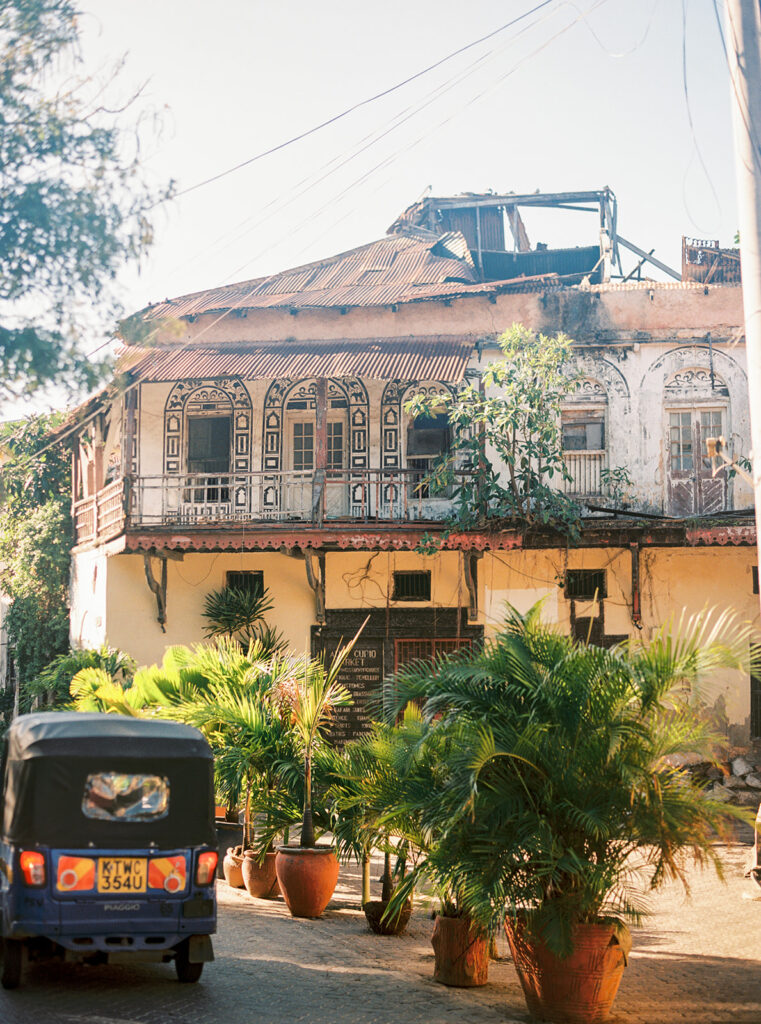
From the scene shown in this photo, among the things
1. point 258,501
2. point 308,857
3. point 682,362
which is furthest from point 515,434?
point 308,857

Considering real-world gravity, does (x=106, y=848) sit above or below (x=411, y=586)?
below

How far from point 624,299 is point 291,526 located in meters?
7.42

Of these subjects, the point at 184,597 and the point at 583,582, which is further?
the point at 184,597

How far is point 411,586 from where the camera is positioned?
67.7 feet

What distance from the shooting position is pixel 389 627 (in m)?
20.5

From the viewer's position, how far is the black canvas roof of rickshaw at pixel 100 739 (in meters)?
8.35

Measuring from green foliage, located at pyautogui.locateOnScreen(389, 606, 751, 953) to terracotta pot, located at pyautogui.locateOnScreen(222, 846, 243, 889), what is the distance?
5.06m

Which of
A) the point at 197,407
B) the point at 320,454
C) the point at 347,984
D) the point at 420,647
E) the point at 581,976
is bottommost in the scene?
the point at 347,984

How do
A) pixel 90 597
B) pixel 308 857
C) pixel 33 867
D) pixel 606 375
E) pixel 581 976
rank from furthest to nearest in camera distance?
pixel 90 597 → pixel 606 375 → pixel 308 857 → pixel 33 867 → pixel 581 976

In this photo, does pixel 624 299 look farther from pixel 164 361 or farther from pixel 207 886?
pixel 207 886

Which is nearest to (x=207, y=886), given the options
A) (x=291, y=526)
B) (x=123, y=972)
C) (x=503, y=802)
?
(x=123, y=972)

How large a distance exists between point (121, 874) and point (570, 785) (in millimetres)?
3230

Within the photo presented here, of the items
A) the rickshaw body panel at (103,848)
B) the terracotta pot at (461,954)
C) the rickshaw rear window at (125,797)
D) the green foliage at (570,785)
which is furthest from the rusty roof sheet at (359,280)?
the terracotta pot at (461,954)

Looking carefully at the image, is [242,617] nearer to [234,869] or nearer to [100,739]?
[234,869]
